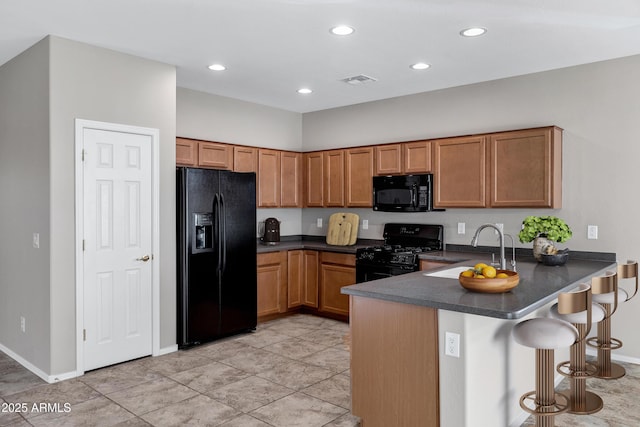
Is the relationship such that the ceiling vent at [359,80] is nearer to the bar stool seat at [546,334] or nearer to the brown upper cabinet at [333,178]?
the brown upper cabinet at [333,178]

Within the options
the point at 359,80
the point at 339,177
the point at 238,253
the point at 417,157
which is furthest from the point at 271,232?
the point at 359,80

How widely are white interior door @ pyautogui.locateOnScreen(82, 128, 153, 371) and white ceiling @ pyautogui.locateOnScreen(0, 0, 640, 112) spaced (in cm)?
86

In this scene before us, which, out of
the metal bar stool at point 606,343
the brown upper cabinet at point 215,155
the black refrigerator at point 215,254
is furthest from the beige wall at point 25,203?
the metal bar stool at point 606,343

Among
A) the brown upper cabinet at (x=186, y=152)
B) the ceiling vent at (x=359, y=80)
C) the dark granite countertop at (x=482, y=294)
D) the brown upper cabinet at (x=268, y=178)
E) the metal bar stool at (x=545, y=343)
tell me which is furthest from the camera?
the brown upper cabinet at (x=268, y=178)

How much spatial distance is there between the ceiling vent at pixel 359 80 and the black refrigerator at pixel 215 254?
4.56ft

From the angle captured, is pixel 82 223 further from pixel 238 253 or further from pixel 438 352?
pixel 438 352

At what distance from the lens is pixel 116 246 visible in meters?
3.87

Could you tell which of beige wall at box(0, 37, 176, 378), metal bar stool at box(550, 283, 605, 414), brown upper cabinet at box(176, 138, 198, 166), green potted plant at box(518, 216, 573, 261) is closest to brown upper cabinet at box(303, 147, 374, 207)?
brown upper cabinet at box(176, 138, 198, 166)

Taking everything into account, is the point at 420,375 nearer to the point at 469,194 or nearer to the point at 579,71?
the point at 469,194

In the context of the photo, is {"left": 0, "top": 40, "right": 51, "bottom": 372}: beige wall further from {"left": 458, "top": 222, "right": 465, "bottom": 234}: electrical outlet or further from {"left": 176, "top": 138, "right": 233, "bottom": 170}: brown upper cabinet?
{"left": 458, "top": 222, "right": 465, "bottom": 234}: electrical outlet

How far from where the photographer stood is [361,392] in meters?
2.70

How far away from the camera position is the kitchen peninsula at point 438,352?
229cm

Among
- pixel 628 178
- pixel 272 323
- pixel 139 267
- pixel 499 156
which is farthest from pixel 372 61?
pixel 272 323

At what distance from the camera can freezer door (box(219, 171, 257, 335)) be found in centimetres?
458
